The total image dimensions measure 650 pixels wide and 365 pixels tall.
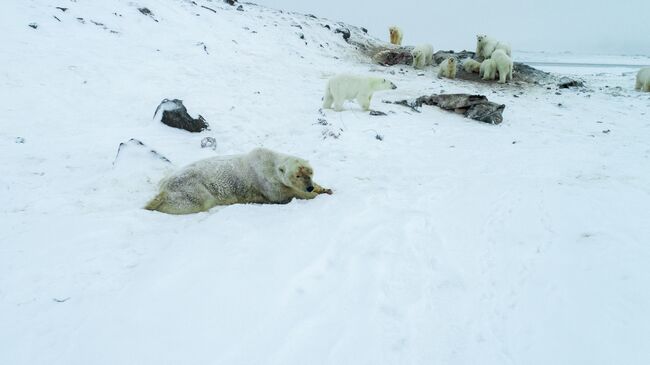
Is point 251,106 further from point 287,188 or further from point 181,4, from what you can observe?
point 181,4

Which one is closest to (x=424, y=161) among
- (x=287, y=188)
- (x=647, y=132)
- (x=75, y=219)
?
(x=287, y=188)

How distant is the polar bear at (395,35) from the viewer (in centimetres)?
2841

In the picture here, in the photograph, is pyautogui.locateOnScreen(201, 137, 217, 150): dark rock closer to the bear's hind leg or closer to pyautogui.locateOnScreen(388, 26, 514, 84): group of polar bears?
the bear's hind leg

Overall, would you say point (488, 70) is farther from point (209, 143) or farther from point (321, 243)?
point (321, 243)

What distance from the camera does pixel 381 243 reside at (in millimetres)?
4164

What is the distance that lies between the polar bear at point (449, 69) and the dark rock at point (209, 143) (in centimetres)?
1344

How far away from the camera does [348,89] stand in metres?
Result: 11.0

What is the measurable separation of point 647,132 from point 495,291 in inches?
366

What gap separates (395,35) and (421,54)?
9.65m

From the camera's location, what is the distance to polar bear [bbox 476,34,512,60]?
20.7 m

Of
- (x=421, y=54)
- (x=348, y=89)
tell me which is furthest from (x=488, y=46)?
(x=348, y=89)

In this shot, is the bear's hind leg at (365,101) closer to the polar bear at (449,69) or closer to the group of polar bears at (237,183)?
the group of polar bears at (237,183)

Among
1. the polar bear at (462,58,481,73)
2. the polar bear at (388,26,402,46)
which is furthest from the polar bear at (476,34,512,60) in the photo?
the polar bear at (388,26,402,46)

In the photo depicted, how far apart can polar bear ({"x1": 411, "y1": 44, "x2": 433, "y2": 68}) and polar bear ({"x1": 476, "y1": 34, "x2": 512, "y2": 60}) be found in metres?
2.83
